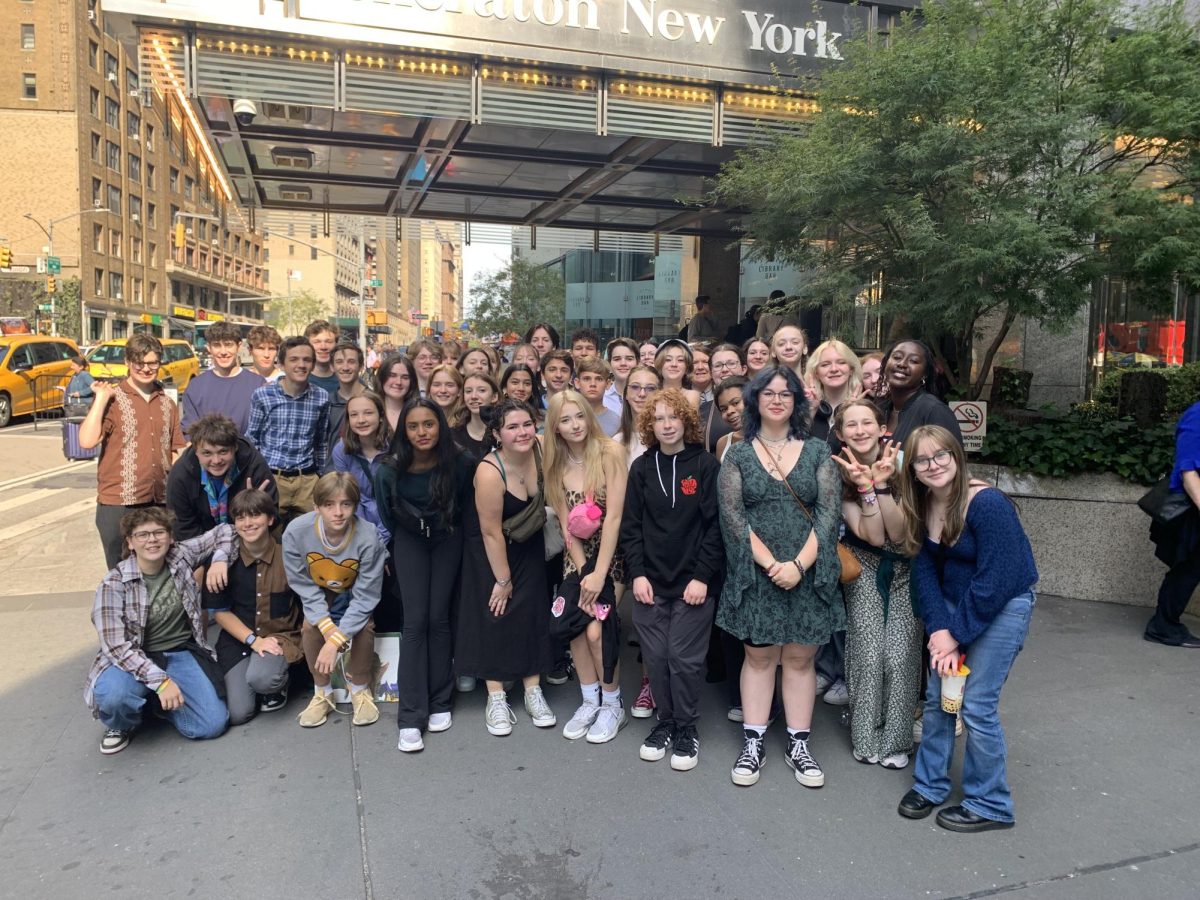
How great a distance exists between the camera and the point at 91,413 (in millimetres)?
5145

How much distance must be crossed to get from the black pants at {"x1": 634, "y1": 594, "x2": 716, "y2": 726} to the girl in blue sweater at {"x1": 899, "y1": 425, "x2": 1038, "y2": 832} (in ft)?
3.27

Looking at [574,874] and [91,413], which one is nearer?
[574,874]

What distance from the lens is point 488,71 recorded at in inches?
352

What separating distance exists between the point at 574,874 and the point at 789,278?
13.6m

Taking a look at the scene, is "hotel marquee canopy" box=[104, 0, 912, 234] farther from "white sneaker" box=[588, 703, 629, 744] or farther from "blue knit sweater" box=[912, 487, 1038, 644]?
"white sneaker" box=[588, 703, 629, 744]

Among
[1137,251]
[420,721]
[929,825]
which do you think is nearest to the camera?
[929,825]

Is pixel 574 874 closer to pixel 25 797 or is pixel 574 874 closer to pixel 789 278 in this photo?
pixel 25 797

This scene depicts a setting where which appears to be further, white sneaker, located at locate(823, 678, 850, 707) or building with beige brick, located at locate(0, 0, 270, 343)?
building with beige brick, located at locate(0, 0, 270, 343)

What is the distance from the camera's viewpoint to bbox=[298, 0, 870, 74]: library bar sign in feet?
27.5

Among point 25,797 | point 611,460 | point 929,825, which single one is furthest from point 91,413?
point 929,825

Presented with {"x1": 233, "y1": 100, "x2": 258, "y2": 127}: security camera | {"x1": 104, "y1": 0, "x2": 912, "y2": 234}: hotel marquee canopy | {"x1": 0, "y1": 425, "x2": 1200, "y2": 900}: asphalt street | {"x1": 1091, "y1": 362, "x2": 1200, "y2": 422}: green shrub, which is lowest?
{"x1": 0, "y1": 425, "x2": 1200, "y2": 900}: asphalt street

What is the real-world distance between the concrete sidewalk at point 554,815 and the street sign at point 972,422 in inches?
86.6

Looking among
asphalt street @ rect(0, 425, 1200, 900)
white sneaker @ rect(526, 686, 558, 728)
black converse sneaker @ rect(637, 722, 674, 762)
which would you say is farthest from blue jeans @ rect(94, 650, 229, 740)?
black converse sneaker @ rect(637, 722, 674, 762)

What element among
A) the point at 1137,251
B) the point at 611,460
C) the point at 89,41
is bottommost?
Result: the point at 611,460
